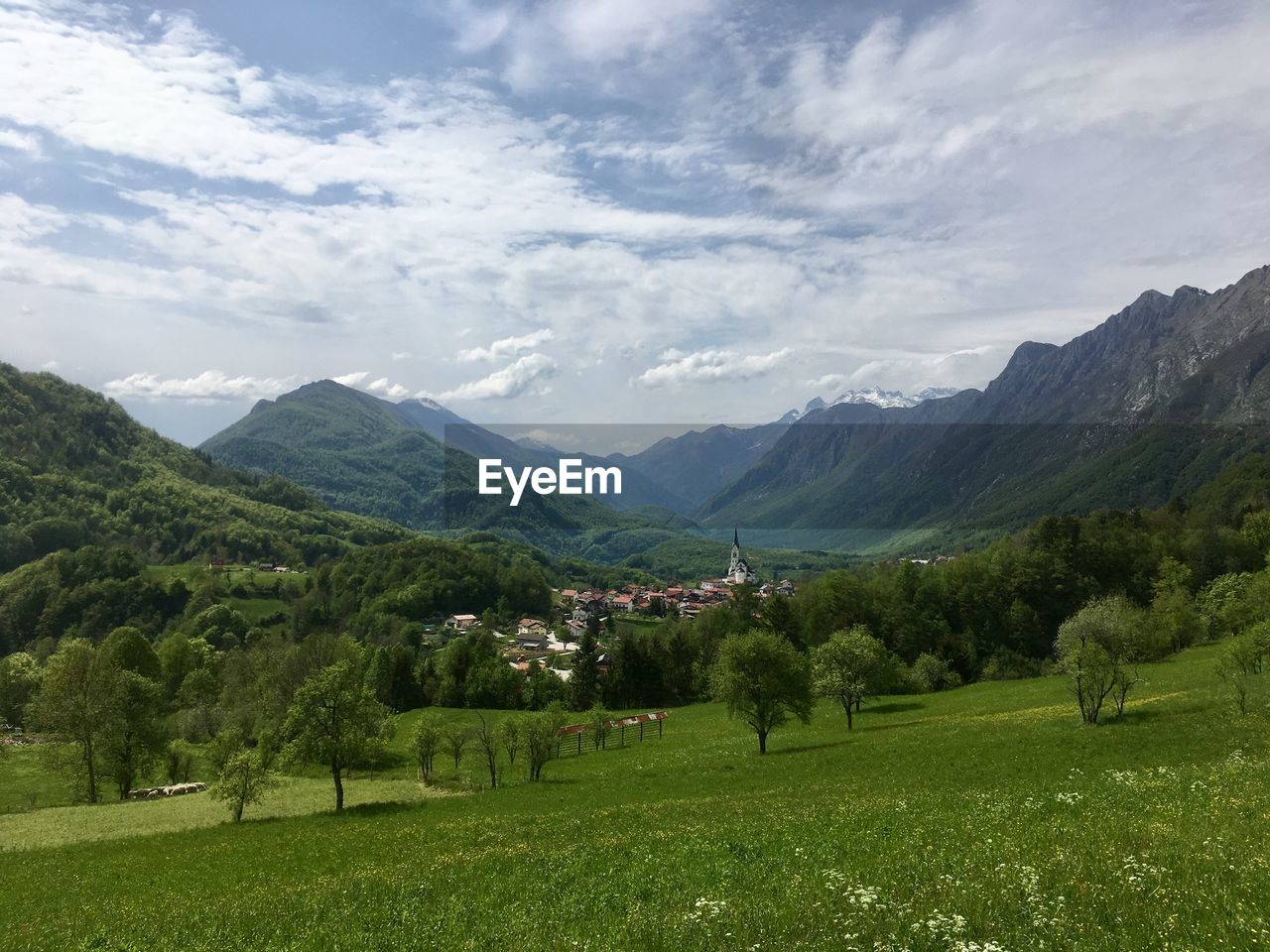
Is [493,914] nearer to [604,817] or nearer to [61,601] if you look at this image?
[604,817]

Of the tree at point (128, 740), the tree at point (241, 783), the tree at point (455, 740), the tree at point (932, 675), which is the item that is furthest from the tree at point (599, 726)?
the tree at point (932, 675)

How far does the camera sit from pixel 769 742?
55250 millimetres

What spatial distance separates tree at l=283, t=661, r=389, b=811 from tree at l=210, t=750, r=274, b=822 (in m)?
2.00

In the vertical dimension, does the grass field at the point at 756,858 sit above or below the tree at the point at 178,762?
above

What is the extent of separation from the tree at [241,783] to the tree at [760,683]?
3083 centimetres

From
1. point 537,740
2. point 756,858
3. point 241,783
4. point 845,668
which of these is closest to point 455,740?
point 537,740

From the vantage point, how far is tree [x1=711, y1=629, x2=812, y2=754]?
51.0 m

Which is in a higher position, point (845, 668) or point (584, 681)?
point (845, 668)

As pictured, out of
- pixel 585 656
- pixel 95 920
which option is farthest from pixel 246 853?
pixel 585 656

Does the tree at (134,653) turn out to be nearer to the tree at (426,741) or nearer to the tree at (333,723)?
the tree at (426,741)

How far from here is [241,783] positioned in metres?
41.2

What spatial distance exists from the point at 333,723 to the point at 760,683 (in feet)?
97.2

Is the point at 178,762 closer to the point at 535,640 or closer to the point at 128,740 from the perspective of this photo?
the point at 128,740

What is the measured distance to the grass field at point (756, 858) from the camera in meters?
10.8
